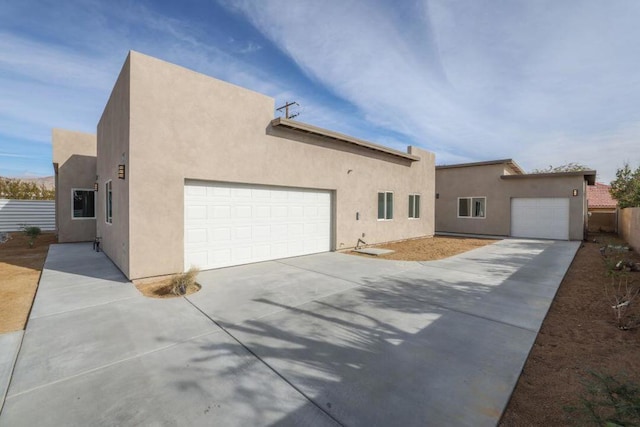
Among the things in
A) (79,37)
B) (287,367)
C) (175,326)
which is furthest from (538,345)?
(79,37)

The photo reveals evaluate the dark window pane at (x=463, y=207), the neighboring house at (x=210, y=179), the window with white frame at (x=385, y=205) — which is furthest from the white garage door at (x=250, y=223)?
the dark window pane at (x=463, y=207)

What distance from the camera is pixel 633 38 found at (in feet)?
22.5

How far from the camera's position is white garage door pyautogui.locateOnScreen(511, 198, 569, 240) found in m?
15.3

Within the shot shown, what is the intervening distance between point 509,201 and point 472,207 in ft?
6.79

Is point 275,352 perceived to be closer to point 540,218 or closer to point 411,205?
point 411,205

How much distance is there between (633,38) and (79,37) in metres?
14.4

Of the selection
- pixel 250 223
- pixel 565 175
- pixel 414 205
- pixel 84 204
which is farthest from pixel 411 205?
pixel 84 204

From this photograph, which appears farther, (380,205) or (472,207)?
(472,207)

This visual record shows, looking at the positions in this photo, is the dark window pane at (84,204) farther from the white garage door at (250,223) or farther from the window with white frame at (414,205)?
the window with white frame at (414,205)

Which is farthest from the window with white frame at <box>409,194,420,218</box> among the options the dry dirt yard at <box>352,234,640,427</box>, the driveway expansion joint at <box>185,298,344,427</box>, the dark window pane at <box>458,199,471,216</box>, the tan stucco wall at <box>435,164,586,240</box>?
the driveway expansion joint at <box>185,298,344,427</box>

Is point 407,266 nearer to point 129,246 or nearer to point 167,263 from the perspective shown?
point 167,263

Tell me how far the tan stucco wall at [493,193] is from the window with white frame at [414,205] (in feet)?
17.2

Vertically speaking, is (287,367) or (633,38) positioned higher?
(633,38)

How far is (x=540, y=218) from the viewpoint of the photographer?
16.0 m
